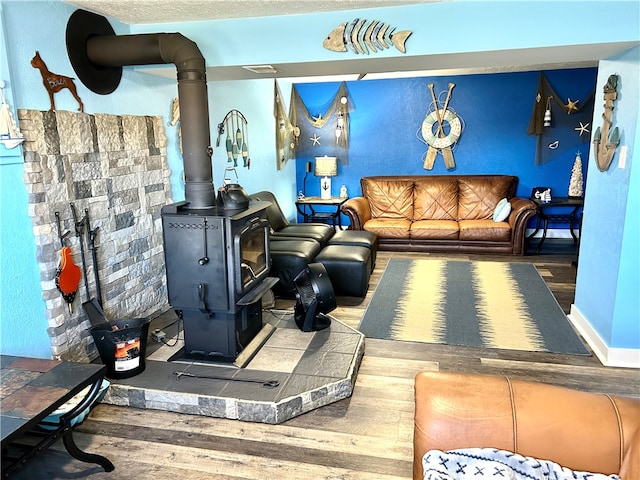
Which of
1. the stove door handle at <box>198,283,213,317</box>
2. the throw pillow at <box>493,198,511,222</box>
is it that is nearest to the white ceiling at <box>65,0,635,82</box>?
the stove door handle at <box>198,283,213,317</box>

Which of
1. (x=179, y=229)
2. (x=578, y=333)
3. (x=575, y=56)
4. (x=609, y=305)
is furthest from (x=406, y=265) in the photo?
(x=179, y=229)

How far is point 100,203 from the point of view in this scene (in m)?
3.06

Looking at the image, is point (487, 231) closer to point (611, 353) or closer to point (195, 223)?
point (611, 353)

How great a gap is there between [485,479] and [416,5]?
264 centimetres

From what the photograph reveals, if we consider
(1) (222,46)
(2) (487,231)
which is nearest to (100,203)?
(1) (222,46)

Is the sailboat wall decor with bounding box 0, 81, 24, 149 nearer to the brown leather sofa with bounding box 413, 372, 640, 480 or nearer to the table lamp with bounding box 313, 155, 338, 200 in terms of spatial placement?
the brown leather sofa with bounding box 413, 372, 640, 480

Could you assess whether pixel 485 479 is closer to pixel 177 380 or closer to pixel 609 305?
pixel 177 380

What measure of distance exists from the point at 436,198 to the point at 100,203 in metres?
4.49

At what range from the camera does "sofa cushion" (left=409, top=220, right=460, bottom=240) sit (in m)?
5.84

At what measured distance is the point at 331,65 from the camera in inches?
127

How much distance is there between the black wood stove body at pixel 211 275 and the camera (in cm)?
267

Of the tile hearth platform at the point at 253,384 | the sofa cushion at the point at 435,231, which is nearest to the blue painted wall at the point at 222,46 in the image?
the tile hearth platform at the point at 253,384

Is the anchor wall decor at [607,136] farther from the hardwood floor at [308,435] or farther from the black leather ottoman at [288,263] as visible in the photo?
the black leather ottoman at [288,263]

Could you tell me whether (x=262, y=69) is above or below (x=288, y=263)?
above
